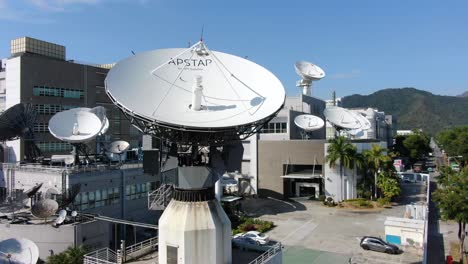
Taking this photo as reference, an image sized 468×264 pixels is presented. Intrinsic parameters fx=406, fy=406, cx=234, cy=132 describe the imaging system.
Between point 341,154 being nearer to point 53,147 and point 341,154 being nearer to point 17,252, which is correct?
point 17,252

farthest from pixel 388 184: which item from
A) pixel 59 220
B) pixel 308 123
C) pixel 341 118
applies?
pixel 59 220

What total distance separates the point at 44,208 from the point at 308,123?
1667 inches

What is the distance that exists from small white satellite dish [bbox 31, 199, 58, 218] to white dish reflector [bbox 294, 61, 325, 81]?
2177 inches

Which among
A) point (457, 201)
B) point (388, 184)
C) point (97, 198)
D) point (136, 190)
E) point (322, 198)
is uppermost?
point (136, 190)

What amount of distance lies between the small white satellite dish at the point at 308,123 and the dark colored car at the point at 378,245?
2870 cm

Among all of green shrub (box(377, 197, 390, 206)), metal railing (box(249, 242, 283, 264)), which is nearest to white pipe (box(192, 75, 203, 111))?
metal railing (box(249, 242, 283, 264))

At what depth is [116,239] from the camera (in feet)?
118

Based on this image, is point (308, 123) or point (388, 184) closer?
point (388, 184)

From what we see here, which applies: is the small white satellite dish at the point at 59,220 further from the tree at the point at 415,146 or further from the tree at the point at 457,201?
the tree at the point at 415,146

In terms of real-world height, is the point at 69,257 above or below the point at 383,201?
above

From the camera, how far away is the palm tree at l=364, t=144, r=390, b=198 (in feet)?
182

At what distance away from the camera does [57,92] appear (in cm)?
6231

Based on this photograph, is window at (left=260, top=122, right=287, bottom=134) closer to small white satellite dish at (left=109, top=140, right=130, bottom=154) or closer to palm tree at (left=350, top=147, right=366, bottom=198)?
palm tree at (left=350, top=147, right=366, bottom=198)

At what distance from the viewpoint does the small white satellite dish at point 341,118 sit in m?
64.5
